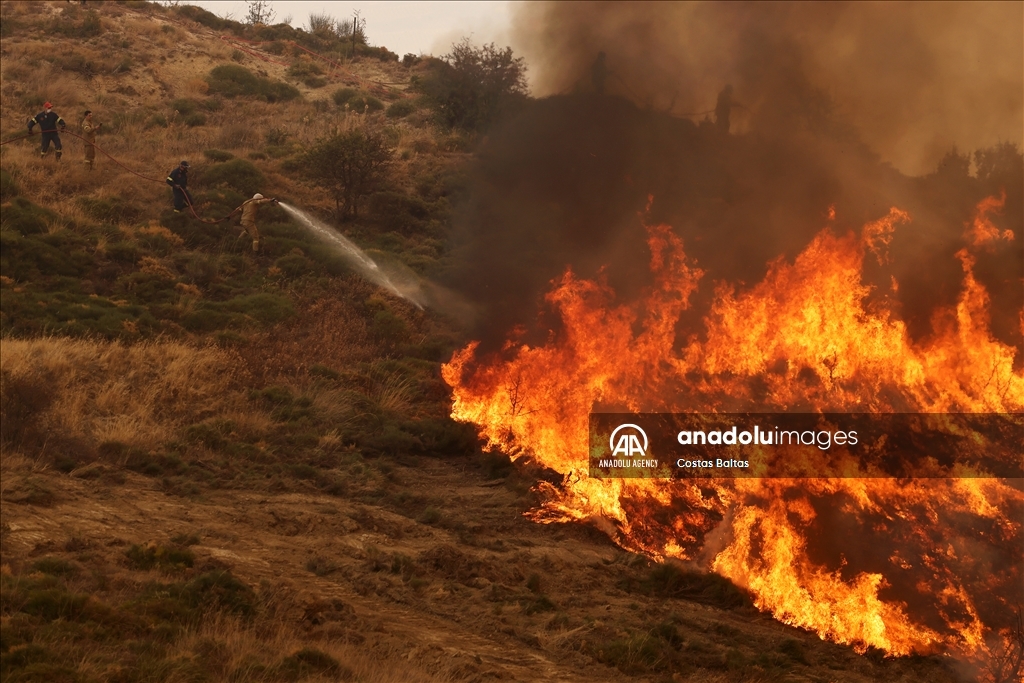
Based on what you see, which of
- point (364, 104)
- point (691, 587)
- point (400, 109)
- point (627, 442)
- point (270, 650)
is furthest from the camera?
point (364, 104)

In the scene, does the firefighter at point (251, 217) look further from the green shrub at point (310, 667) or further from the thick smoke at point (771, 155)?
the green shrub at point (310, 667)

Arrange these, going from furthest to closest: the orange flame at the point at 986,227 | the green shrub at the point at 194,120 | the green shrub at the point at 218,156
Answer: the green shrub at the point at 194,120, the green shrub at the point at 218,156, the orange flame at the point at 986,227

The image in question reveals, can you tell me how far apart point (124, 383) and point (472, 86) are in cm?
2431

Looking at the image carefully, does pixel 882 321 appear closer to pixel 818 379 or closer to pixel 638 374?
pixel 818 379

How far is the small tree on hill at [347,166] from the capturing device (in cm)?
2988

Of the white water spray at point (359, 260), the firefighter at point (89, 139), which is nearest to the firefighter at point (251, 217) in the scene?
the white water spray at point (359, 260)

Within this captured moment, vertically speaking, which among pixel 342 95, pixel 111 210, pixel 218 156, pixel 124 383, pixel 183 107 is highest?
pixel 342 95

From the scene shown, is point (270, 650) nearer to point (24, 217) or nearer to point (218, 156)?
point (24, 217)

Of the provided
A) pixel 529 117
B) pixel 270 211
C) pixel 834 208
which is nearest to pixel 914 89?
pixel 834 208

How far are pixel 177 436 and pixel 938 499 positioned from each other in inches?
440

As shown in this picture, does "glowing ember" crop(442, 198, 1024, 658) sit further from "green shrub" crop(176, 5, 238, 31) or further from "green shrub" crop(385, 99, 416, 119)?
"green shrub" crop(176, 5, 238, 31)

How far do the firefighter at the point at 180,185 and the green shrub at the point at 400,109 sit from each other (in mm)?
15953

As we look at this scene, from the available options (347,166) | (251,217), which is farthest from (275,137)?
(251,217)

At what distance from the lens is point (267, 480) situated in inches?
584
